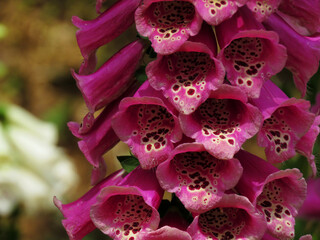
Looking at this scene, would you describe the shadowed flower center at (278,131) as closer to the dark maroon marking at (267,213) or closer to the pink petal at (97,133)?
the dark maroon marking at (267,213)

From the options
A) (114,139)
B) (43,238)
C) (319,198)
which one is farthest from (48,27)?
(114,139)

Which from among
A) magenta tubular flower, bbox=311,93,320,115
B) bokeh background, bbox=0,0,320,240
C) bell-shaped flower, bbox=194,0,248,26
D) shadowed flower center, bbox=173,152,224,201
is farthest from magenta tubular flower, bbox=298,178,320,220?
bokeh background, bbox=0,0,320,240

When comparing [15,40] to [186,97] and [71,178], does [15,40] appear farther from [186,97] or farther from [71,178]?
[186,97]

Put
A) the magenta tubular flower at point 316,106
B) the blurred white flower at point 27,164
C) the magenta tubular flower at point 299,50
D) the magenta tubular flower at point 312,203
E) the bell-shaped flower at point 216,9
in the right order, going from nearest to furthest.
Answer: the bell-shaped flower at point 216,9
the magenta tubular flower at point 299,50
the magenta tubular flower at point 316,106
the magenta tubular flower at point 312,203
the blurred white flower at point 27,164

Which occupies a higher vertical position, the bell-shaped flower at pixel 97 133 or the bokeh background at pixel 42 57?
the bell-shaped flower at pixel 97 133

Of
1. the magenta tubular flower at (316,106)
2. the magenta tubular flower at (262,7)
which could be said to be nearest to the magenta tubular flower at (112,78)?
the magenta tubular flower at (262,7)
